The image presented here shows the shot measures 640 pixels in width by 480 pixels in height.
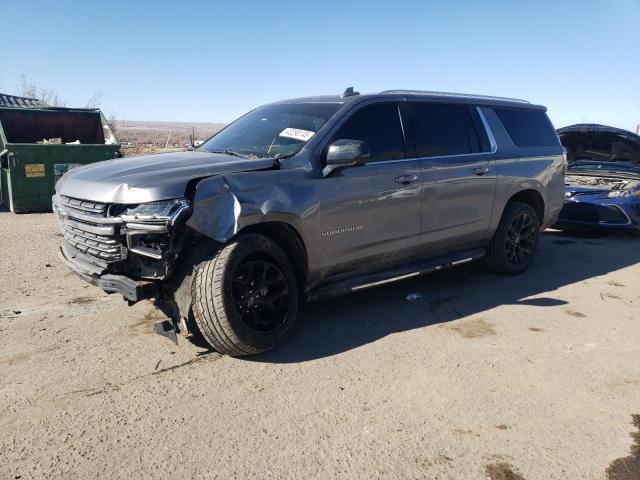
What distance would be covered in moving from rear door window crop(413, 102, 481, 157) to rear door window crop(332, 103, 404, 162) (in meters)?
0.25

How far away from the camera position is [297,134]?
4.36 meters

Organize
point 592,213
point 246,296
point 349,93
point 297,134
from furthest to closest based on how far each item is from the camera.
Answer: point 592,213
point 349,93
point 297,134
point 246,296

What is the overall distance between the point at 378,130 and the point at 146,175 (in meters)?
2.06

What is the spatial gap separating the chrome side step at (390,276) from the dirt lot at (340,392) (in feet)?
1.14

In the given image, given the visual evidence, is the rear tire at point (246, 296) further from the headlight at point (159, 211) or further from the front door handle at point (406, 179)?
the front door handle at point (406, 179)

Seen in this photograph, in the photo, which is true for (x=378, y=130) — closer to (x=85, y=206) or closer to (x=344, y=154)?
(x=344, y=154)

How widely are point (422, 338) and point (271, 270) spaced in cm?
136

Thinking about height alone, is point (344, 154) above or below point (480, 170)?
above

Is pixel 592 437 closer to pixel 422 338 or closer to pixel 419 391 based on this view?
pixel 419 391

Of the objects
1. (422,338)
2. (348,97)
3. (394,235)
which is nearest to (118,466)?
(422,338)

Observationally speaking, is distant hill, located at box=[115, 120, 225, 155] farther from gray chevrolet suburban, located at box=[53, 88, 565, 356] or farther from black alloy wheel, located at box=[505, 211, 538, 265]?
black alloy wheel, located at box=[505, 211, 538, 265]

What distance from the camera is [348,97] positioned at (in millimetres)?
4680

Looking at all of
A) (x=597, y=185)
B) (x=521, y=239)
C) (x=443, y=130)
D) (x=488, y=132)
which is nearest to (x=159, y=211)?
(x=443, y=130)

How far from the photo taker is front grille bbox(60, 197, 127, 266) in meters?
3.54
